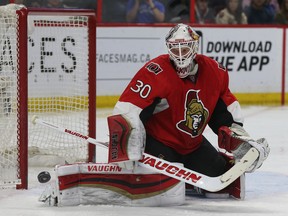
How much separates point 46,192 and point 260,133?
2763 millimetres

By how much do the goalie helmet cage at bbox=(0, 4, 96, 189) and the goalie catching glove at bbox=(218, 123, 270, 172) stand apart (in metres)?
0.89

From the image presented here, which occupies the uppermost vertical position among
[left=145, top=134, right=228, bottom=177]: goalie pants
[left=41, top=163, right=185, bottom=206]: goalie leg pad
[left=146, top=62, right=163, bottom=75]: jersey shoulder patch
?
[left=146, top=62, right=163, bottom=75]: jersey shoulder patch

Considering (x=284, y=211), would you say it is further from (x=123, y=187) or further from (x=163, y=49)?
(x=163, y=49)

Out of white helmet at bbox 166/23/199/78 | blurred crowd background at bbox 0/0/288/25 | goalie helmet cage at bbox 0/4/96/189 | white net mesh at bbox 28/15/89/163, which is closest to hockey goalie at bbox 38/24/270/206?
white helmet at bbox 166/23/199/78

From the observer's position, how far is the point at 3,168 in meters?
4.39

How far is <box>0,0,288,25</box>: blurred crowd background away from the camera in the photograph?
775cm

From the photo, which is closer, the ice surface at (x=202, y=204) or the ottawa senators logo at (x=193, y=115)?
the ice surface at (x=202, y=204)

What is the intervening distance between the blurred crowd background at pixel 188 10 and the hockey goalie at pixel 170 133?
347 cm

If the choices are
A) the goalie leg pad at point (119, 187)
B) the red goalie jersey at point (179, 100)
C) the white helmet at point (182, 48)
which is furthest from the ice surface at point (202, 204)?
the white helmet at point (182, 48)

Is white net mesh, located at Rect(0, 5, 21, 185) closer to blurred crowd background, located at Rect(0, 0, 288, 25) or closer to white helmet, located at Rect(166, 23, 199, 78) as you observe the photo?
white helmet, located at Rect(166, 23, 199, 78)

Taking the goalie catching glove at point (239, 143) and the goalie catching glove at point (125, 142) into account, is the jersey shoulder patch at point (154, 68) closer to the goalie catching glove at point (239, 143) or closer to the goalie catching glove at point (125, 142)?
the goalie catching glove at point (125, 142)

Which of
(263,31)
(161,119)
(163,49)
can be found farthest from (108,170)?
(263,31)

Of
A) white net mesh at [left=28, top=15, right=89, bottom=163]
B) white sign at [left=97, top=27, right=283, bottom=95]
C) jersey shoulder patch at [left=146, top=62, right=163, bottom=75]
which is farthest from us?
white sign at [left=97, top=27, right=283, bottom=95]

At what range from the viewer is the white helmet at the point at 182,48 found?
13.0ft
